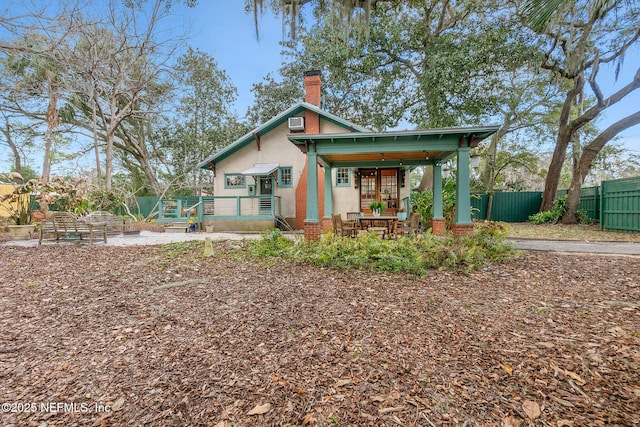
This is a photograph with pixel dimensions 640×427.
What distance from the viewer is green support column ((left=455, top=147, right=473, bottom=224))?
7352 millimetres

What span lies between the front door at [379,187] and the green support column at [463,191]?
198 inches

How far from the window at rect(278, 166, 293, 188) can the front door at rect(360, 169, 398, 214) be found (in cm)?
312

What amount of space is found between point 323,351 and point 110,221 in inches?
443

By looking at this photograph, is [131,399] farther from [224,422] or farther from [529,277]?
[529,277]

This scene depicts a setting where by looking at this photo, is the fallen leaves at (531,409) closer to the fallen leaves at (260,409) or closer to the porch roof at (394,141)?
the fallen leaves at (260,409)

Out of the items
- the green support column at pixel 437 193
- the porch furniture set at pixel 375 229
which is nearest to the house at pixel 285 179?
the green support column at pixel 437 193

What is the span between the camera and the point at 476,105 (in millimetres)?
13812

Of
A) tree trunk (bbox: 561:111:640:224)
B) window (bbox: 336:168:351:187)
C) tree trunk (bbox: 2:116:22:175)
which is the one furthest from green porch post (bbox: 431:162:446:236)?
tree trunk (bbox: 2:116:22:175)

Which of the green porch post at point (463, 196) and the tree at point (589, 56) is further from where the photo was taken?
the tree at point (589, 56)

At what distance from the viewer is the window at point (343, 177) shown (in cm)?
1259

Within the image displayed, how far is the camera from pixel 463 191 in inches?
293

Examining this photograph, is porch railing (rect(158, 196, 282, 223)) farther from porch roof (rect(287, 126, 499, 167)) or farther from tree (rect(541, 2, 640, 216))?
tree (rect(541, 2, 640, 216))

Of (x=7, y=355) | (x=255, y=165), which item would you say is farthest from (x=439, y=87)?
(x=7, y=355)

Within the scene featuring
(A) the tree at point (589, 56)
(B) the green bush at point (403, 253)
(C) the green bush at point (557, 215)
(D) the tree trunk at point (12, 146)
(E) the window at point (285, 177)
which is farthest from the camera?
(D) the tree trunk at point (12, 146)
